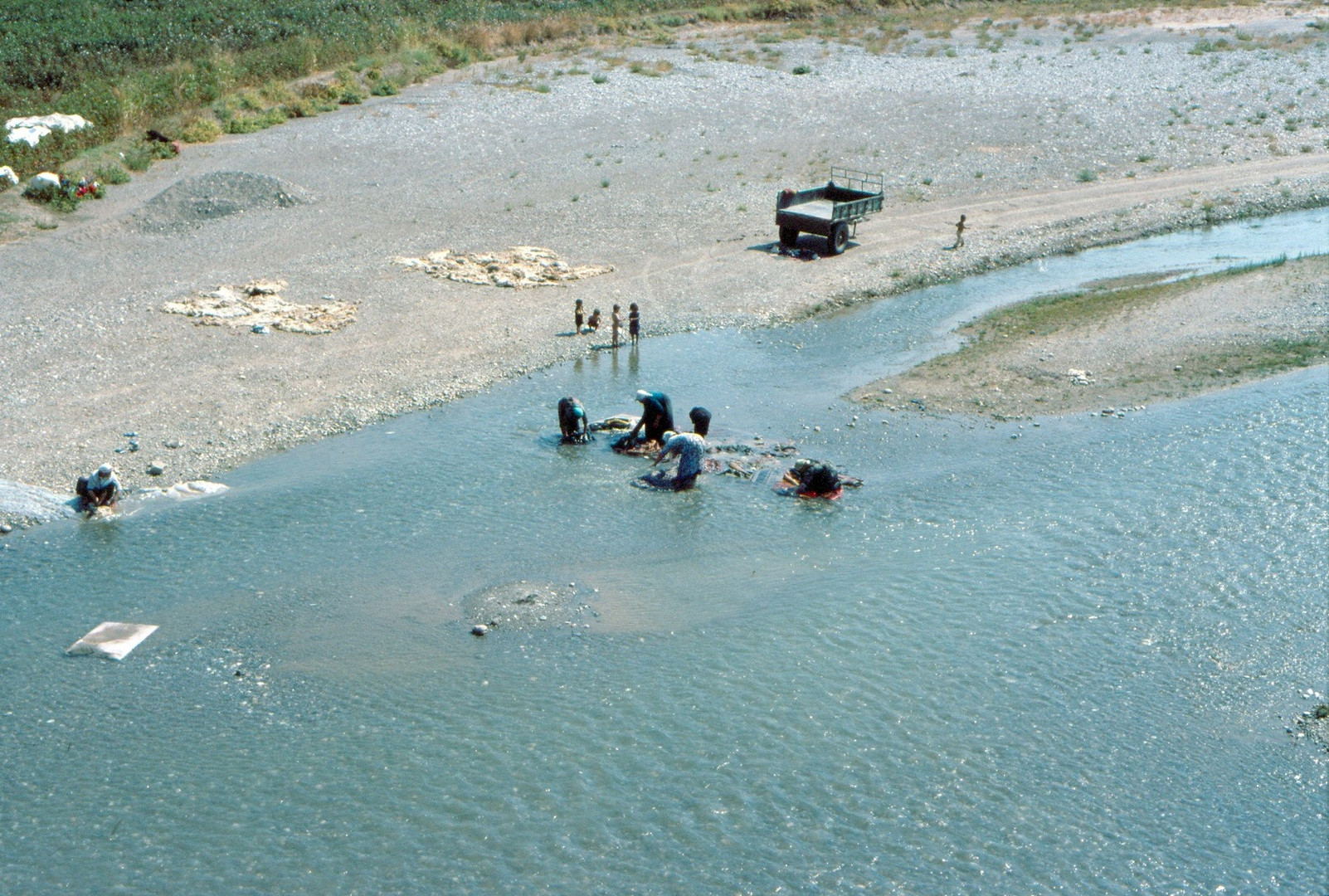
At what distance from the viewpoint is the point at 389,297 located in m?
32.9

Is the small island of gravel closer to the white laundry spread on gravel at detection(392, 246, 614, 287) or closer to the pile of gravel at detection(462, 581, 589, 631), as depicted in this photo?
the pile of gravel at detection(462, 581, 589, 631)

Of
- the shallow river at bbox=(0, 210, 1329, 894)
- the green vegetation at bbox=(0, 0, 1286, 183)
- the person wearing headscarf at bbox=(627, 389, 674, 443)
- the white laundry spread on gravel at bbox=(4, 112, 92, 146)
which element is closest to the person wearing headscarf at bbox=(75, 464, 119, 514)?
the shallow river at bbox=(0, 210, 1329, 894)

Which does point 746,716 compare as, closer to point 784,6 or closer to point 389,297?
point 389,297

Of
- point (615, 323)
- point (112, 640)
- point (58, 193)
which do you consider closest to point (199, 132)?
Answer: point (58, 193)

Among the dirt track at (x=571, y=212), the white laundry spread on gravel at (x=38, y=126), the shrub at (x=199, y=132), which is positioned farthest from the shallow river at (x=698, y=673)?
the shrub at (x=199, y=132)

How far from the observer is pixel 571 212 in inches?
1598

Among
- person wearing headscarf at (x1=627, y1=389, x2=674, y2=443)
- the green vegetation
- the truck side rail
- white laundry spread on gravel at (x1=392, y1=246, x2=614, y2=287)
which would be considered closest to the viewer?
person wearing headscarf at (x1=627, y1=389, x2=674, y2=443)

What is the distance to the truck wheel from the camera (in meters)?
37.2

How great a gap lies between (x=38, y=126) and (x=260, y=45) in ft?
53.4

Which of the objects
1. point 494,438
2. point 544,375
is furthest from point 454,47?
point 494,438

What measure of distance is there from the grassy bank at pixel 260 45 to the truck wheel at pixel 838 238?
23.0 meters

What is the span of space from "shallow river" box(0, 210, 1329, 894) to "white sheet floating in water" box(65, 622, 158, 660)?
209mm

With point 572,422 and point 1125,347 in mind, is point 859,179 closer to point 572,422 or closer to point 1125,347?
point 1125,347

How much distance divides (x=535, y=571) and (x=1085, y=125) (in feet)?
130
